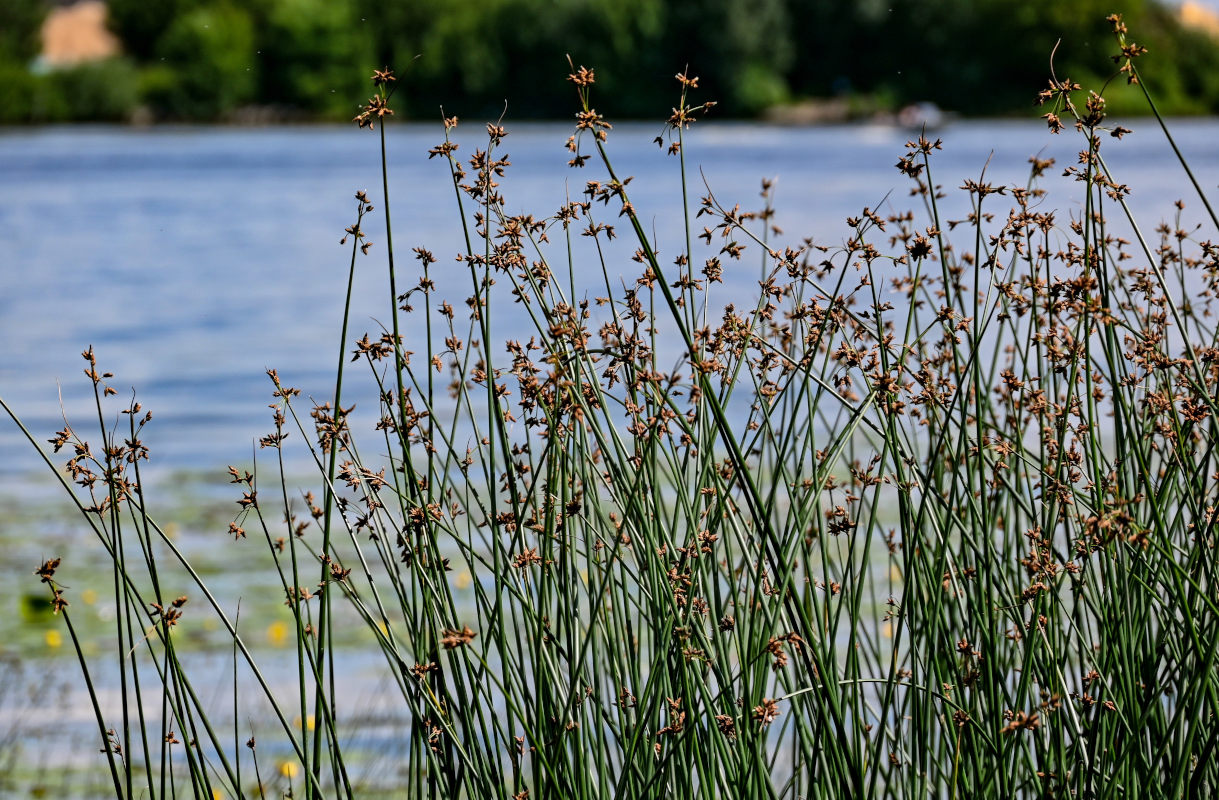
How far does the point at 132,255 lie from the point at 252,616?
12.7 metres

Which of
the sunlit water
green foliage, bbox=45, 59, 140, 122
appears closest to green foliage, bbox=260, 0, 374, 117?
the sunlit water

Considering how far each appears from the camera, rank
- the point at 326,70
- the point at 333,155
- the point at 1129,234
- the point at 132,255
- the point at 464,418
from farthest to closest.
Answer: the point at 326,70, the point at 333,155, the point at 132,255, the point at 1129,234, the point at 464,418

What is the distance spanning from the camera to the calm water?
777cm

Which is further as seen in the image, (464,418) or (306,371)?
(306,371)

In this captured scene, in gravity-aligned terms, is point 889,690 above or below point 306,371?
above

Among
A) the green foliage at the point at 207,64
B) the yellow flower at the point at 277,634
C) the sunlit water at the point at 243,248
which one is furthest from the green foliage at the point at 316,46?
the yellow flower at the point at 277,634

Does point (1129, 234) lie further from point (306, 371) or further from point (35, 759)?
point (35, 759)

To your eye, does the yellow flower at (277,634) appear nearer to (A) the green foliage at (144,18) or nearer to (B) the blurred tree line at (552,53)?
(B) the blurred tree line at (552,53)

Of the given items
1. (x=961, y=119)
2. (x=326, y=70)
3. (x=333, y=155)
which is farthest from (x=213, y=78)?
(x=961, y=119)

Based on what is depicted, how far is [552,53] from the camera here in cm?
4197

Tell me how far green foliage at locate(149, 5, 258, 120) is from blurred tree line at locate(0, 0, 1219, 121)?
0.30 feet

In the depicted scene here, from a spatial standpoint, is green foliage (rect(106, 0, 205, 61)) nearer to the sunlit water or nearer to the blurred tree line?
the blurred tree line

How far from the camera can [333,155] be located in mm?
35875

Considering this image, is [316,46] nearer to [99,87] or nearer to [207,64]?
[207,64]
